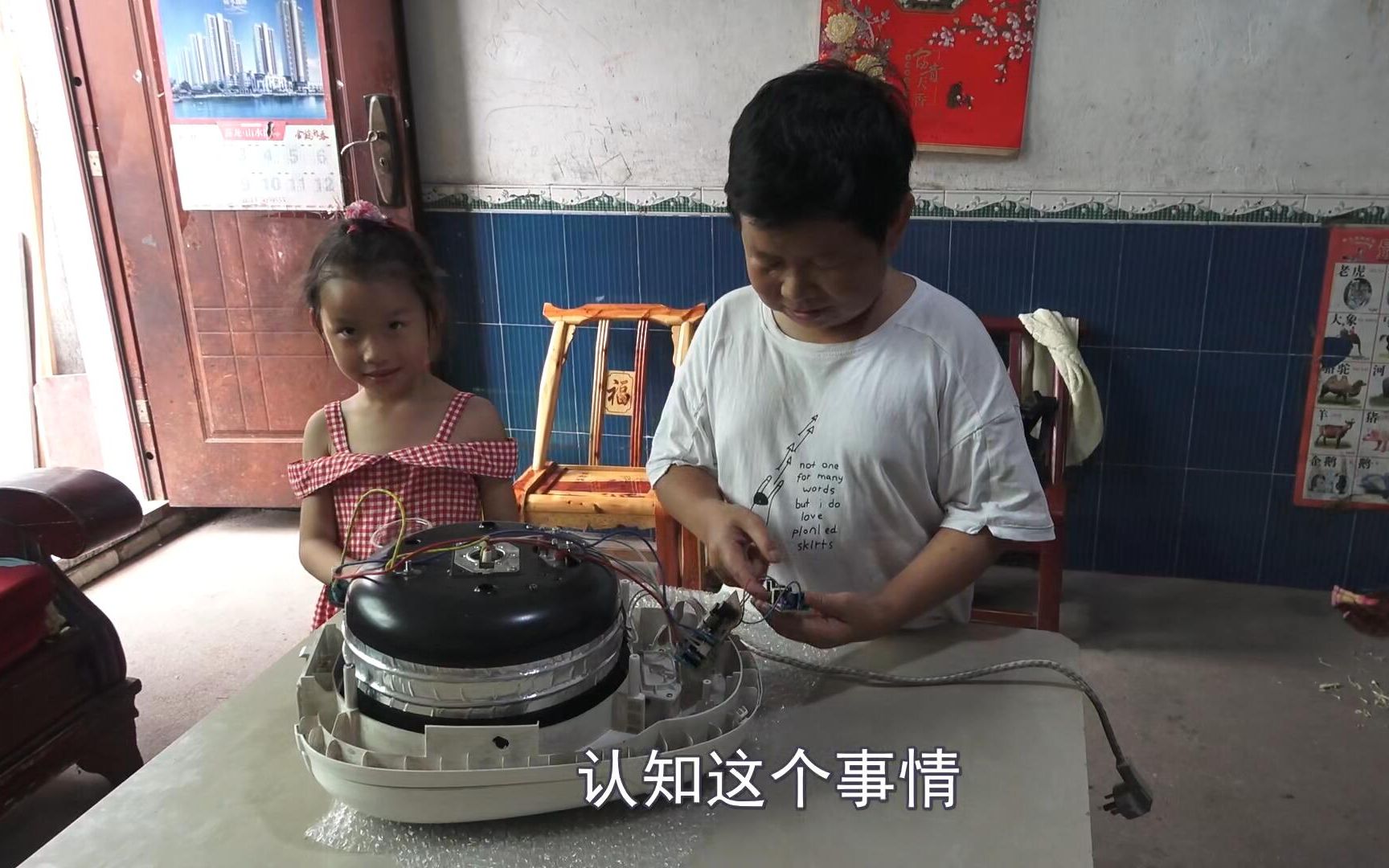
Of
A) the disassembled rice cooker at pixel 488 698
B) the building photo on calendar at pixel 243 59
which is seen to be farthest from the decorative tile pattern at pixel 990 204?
the disassembled rice cooker at pixel 488 698

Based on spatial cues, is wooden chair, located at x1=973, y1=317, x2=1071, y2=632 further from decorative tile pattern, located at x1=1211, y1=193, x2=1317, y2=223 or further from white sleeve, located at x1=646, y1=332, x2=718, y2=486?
white sleeve, located at x1=646, y1=332, x2=718, y2=486

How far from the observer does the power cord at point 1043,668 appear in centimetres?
87

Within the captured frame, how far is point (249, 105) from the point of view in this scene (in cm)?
278

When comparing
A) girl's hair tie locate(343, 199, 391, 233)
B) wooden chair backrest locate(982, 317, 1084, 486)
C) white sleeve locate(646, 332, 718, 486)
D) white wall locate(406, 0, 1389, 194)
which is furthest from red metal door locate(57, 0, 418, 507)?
white sleeve locate(646, 332, 718, 486)

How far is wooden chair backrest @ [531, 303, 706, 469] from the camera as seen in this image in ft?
8.73

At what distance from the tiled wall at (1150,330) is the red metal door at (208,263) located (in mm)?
439

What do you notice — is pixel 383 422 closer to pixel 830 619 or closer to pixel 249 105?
pixel 830 619

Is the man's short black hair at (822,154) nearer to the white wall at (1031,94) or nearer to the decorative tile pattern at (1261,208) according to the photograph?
the white wall at (1031,94)

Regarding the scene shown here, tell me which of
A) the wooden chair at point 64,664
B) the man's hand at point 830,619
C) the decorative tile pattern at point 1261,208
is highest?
the decorative tile pattern at point 1261,208

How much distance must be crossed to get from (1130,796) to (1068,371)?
171 cm

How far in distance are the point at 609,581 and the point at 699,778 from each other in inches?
6.9

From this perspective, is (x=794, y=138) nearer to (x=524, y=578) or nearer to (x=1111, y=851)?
(x=524, y=578)

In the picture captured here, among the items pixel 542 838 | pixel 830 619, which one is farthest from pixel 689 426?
pixel 542 838

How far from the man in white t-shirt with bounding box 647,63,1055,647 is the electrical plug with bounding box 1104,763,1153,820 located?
231 mm
